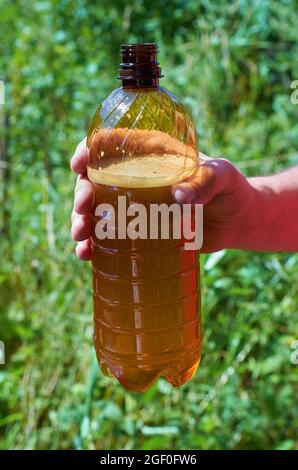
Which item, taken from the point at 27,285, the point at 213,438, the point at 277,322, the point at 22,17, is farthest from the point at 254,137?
the point at 22,17

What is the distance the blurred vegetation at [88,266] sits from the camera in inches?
95.0

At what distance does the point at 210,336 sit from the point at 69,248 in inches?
22.8

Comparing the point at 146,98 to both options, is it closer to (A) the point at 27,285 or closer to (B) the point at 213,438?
(B) the point at 213,438

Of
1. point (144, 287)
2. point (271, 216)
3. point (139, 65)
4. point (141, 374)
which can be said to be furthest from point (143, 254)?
point (271, 216)

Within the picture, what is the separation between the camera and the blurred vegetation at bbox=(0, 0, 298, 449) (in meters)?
2.41

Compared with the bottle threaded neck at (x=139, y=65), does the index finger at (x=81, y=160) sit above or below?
below

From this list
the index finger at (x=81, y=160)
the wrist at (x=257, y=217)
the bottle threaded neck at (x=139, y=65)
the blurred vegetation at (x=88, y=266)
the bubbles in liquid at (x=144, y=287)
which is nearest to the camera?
the bottle threaded neck at (x=139, y=65)

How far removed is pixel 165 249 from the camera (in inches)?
61.1

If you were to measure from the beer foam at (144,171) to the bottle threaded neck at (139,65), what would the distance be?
166 millimetres

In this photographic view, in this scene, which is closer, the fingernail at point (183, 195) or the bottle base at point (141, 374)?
the fingernail at point (183, 195)

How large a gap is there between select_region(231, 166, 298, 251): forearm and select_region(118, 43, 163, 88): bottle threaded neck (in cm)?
49

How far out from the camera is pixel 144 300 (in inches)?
62.0

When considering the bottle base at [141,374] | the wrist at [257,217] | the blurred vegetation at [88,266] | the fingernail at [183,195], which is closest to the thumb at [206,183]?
the fingernail at [183,195]

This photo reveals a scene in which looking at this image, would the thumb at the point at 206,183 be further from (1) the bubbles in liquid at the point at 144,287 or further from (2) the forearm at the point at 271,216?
(2) the forearm at the point at 271,216
